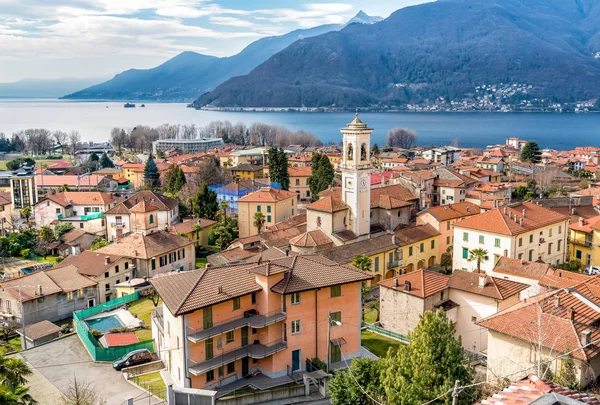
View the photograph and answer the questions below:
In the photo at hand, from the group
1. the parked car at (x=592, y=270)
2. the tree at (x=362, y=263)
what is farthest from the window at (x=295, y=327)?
the parked car at (x=592, y=270)

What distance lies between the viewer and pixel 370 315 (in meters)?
31.3

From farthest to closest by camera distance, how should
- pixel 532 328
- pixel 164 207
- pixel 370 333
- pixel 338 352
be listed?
pixel 164 207 < pixel 370 333 < pixel 338 352 < pixel 532 328

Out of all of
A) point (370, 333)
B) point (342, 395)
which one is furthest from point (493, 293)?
point (342, 395)

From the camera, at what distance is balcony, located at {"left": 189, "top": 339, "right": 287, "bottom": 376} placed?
20.6 m

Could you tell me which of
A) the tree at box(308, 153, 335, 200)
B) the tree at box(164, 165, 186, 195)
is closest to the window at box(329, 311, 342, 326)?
the tree at box(308, 153, 335, 200)

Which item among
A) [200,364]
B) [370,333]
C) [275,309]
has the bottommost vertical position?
[370,333]

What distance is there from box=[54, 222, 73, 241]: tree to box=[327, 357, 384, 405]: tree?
37378mm

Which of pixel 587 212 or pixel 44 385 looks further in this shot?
pixel 587 212

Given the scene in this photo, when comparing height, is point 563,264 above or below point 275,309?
below

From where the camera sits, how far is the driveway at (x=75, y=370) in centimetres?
2106

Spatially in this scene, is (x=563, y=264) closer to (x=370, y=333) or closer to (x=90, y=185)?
(x=370, y=333)

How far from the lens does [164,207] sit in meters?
51.3

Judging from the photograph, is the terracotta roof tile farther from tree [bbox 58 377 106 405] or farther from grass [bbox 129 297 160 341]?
tree [bbox 58 377 106 405]

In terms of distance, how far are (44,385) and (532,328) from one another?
1808 cm
